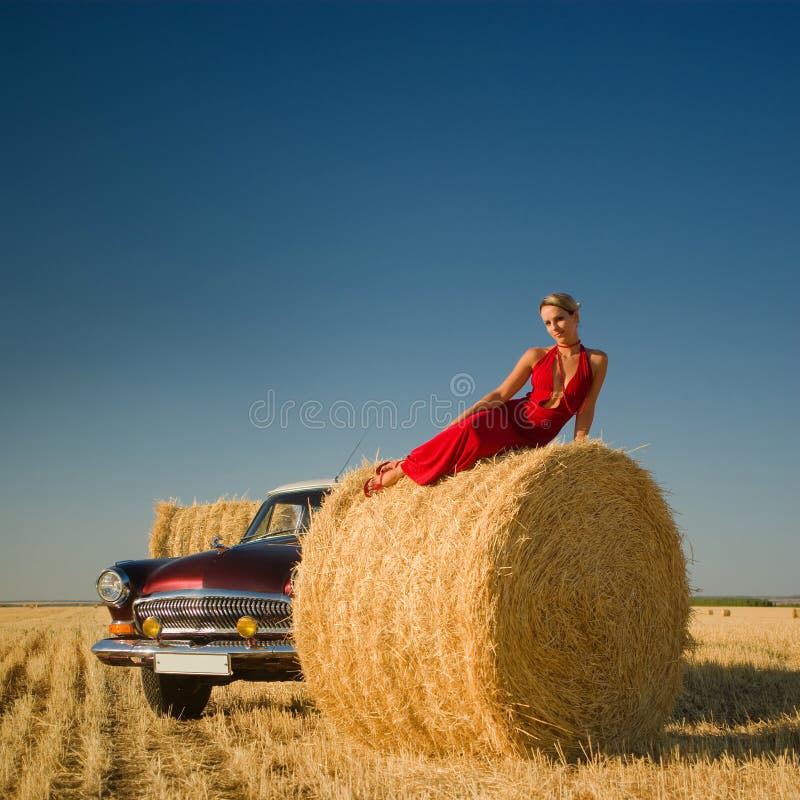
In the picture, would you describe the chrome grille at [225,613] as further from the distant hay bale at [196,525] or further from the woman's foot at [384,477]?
the distant hay bale at [196,525]

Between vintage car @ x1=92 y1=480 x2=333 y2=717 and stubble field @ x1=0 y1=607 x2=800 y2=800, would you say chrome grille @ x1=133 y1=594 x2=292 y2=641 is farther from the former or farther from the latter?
stubble field @ x1=0 y1=607 x2=800 y2=800

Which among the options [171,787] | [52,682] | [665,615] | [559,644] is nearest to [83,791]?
[171,787]

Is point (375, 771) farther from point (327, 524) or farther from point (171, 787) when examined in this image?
point (327, 524)

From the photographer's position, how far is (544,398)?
200 inches

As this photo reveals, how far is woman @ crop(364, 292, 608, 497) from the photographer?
4965mm

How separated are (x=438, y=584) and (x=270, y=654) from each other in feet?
4.99

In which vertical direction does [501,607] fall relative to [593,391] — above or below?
below

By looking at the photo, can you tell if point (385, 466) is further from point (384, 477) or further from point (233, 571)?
point (233, 571)

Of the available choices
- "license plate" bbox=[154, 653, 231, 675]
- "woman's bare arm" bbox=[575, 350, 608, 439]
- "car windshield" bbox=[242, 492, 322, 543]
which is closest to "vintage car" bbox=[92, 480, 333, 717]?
"license plate" bbox=[154, 653, 231, 675]

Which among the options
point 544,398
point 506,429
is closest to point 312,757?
point 506,429

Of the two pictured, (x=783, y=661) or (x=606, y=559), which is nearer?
(x=606, y=559)

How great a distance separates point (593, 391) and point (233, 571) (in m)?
2.65

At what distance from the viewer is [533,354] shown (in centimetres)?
515

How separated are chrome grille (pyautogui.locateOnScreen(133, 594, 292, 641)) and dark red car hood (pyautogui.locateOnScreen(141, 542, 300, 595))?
7 centimetres
